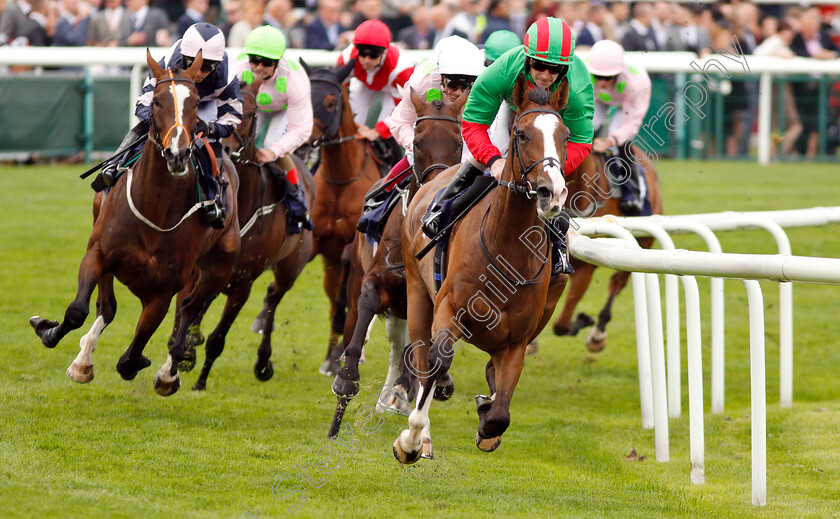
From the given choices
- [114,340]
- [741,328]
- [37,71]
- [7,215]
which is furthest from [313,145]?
[37,71]

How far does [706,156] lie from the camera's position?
62.3 ft

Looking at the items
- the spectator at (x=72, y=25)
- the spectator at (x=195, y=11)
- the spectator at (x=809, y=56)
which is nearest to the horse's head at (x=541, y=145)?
the spectator at (x=195, y=11)

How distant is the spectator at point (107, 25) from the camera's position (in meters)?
16.9

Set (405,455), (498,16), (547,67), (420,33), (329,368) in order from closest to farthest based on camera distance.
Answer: (547,67)
(405,455)
(329,368)
(498,16)
(420,33)

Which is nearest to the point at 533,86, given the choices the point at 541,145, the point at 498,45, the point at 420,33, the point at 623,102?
the point at 541,145

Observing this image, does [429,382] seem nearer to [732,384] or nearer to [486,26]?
[732,384]

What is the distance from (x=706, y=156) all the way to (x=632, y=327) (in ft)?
29.4

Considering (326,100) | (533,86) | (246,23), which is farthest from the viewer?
(246,23)

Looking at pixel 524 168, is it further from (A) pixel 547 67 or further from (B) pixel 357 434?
(B) pixel 357 434

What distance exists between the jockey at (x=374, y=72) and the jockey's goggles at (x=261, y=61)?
46.4 inches

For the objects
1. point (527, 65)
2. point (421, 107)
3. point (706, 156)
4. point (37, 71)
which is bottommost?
point (706, 156)

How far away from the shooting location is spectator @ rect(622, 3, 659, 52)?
680 inches

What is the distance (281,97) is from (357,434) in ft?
9.44

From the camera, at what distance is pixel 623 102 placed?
9648 mm
